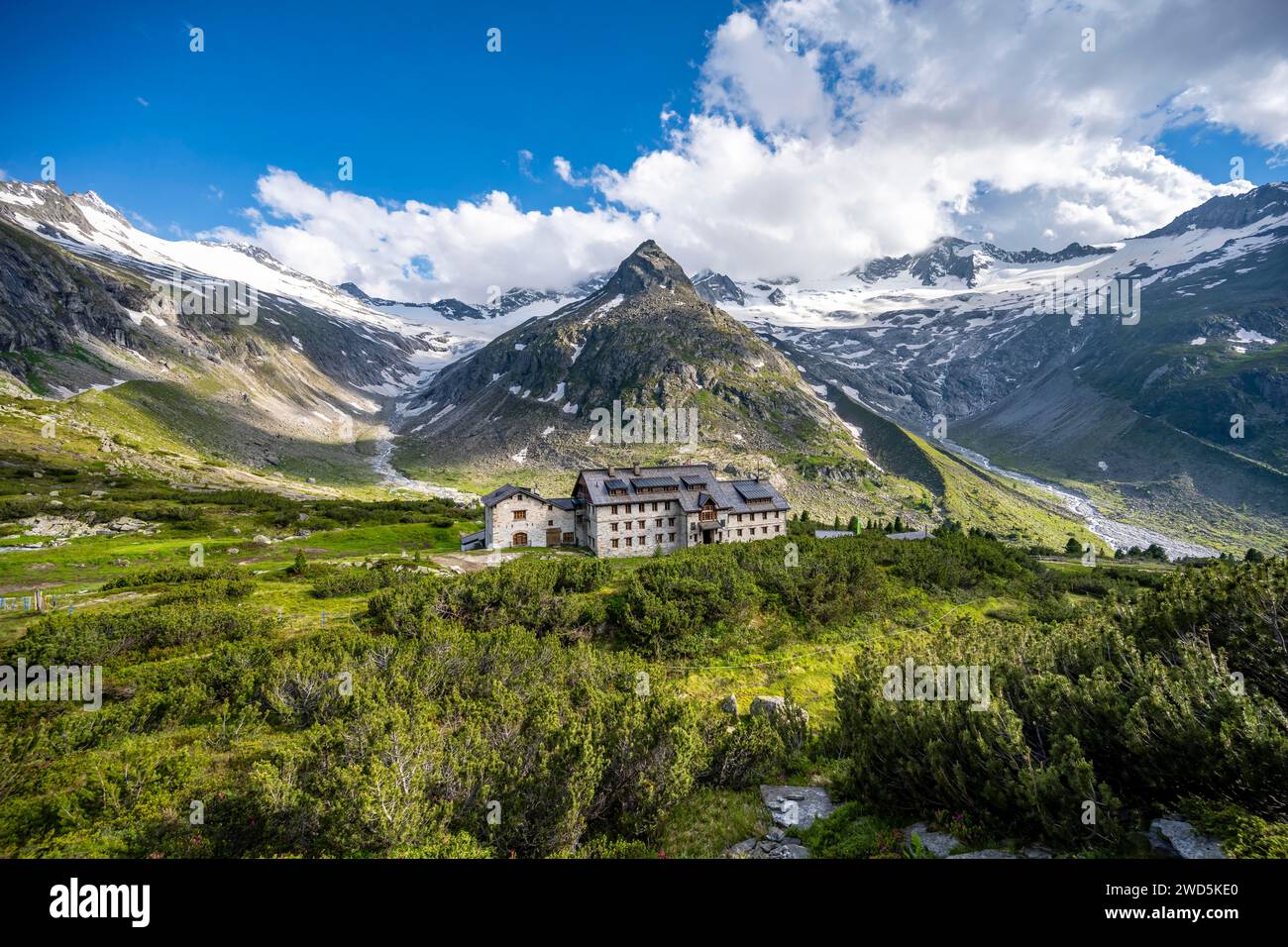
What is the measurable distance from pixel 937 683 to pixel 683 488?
5093 centimetres

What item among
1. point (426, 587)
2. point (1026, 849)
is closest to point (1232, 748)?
point (1026, 849)

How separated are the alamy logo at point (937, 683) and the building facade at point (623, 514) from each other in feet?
150

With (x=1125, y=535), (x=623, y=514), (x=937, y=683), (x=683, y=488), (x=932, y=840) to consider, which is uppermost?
(x=683, y=488)

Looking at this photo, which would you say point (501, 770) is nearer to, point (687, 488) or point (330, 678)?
point (330, 678)

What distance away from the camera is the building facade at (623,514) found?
6297 centimetres

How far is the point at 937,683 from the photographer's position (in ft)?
57.3

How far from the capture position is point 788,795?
1725 cm

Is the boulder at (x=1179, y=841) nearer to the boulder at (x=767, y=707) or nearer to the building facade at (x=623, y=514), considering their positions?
the boulder at (x=767, y=707)
